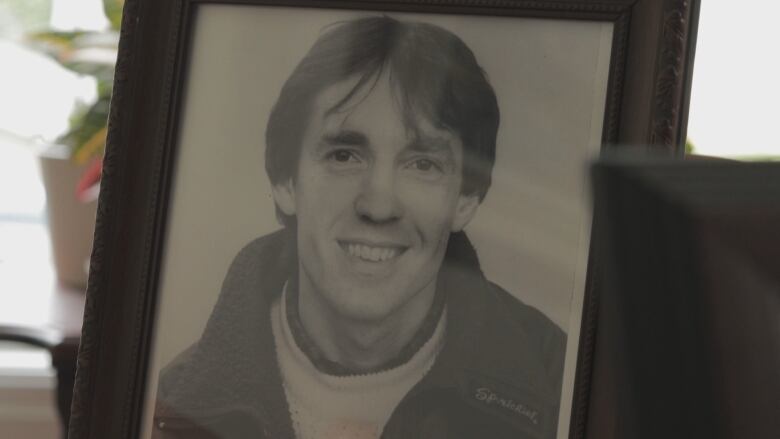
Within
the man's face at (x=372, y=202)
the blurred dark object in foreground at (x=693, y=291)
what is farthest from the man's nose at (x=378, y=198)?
the blurred dark object in foreground at (x=693, y=291)

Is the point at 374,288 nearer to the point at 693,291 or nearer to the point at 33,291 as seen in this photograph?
the point at 693,291

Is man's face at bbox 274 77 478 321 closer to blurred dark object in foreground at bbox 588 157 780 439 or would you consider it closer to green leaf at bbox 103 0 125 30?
blurred dark object in foreground at bbox 588 157 780 439

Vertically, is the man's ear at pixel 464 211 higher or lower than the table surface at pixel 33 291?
higher

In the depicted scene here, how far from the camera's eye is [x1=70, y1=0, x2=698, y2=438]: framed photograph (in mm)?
843

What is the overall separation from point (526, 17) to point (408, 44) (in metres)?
0.09

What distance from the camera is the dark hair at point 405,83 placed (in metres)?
0.86

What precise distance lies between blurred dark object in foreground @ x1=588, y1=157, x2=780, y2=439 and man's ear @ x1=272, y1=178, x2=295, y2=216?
1.55 ft

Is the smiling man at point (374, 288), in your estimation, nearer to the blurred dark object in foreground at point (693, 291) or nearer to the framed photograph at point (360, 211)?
the framed photograph at point (360, 211)

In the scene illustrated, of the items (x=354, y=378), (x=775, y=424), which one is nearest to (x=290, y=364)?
(x=354, y=378)

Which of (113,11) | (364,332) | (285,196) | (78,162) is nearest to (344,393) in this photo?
(364,332)

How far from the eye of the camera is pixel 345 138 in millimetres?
883

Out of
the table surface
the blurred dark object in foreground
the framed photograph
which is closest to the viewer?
the blurred dark object in foreground

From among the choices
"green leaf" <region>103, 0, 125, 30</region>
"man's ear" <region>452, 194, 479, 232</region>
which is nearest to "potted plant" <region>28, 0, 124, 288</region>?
"green leaf" <region>103, 0, 125, 30</region>

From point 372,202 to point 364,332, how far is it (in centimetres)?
10
